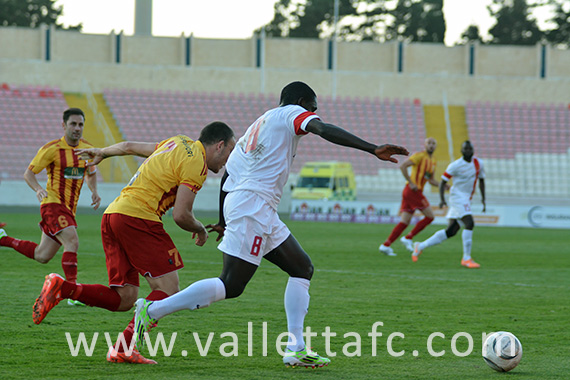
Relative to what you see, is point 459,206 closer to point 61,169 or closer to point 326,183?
point 61,169

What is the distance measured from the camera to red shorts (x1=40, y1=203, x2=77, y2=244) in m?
8.80

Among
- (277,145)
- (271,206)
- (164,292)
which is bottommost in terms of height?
(164,292)

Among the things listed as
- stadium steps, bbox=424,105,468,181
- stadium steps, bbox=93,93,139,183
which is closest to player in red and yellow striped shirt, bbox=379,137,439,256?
stadium steps, bbox=93,93,139,183

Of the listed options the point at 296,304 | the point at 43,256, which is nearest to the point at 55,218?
the point at 43,256

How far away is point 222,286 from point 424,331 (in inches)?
97.5

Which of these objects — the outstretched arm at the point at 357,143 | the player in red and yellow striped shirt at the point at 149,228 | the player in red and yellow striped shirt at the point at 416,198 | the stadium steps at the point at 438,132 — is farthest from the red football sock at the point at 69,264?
the stadium steps at the point at 438,132

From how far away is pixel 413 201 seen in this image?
15945 mm

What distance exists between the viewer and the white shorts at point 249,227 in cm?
557

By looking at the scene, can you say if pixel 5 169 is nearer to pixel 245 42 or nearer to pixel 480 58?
pixel 245 42

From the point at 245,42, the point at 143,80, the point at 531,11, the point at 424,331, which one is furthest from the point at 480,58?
the point at 424,331

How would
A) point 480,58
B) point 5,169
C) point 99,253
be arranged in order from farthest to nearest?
1. point 480,58
2. point 5,169
3. point 99,253

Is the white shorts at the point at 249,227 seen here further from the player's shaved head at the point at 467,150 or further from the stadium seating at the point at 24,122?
the stadium seating at the point at 24,122

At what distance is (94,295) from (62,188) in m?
3.39

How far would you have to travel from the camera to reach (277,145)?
5.64 metres
